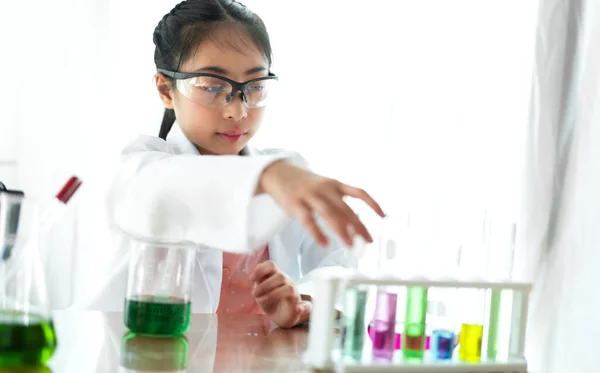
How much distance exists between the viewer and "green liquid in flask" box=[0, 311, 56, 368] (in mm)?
706

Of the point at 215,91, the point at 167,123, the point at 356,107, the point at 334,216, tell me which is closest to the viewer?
the point at 334,216

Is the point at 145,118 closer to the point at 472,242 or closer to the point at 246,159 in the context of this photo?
the point at 472,242

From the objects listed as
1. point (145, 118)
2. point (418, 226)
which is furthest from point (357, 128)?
point (145, 118)

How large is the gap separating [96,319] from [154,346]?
0.22 meters

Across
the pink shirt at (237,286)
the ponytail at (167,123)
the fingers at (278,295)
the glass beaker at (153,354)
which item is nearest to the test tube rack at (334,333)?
the glass beaker at (153,354)

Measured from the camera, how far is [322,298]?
29.7 inches

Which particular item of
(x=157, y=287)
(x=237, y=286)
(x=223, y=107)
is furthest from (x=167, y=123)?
(x=157, y=287)

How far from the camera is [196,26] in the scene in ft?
4.71

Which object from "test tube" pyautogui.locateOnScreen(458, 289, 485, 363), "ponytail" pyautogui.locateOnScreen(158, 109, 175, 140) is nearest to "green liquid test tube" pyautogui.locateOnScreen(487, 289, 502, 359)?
"test tube" pyautogui.locateOnScreen(458, 289, 485, 363)

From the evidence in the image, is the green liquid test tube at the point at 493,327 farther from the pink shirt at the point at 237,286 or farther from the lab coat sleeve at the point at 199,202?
the pink shirt at the point at 237,286

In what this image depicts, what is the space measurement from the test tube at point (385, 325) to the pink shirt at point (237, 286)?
0.68 m

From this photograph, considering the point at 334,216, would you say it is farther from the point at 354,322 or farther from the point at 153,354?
the point at 153,354

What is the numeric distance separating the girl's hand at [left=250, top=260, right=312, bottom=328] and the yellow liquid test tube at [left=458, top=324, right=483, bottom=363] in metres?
0.31

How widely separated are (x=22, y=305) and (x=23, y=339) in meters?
0.03
